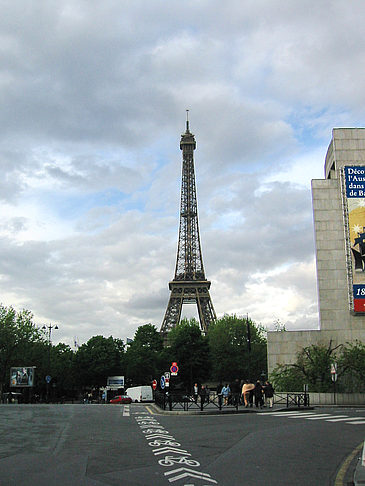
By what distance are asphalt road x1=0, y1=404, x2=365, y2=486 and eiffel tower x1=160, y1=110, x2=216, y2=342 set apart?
242ft

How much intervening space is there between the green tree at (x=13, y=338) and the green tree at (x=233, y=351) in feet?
93.4

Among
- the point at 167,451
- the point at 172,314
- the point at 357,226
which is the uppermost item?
the point at 357,226

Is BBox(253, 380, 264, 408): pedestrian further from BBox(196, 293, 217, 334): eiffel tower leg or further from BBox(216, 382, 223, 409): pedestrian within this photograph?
BBox(196, 293, 217, 334): eiffel tower leg

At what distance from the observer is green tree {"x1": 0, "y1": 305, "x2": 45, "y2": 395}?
62562 mm

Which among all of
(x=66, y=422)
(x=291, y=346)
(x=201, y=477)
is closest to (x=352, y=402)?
(x=291, y=346)

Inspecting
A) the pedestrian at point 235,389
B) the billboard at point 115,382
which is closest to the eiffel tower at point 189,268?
the billboard at point 115,382

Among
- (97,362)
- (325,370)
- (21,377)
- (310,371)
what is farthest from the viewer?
(97,362)

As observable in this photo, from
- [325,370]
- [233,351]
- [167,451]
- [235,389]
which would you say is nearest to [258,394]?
[235,389]

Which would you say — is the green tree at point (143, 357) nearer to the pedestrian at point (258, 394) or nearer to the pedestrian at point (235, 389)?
the pedestrian at point (235, 389)

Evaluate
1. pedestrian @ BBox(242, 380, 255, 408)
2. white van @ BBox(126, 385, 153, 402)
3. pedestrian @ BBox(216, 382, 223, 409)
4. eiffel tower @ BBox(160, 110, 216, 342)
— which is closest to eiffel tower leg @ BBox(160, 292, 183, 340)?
eiffel tower @ BBox(160, 110, 216, 342)

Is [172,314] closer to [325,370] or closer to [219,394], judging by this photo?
[325,370]

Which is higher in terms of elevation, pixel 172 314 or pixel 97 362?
pixel 172 314

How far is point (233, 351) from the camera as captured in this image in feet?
269

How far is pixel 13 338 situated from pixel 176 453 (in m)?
54.0
